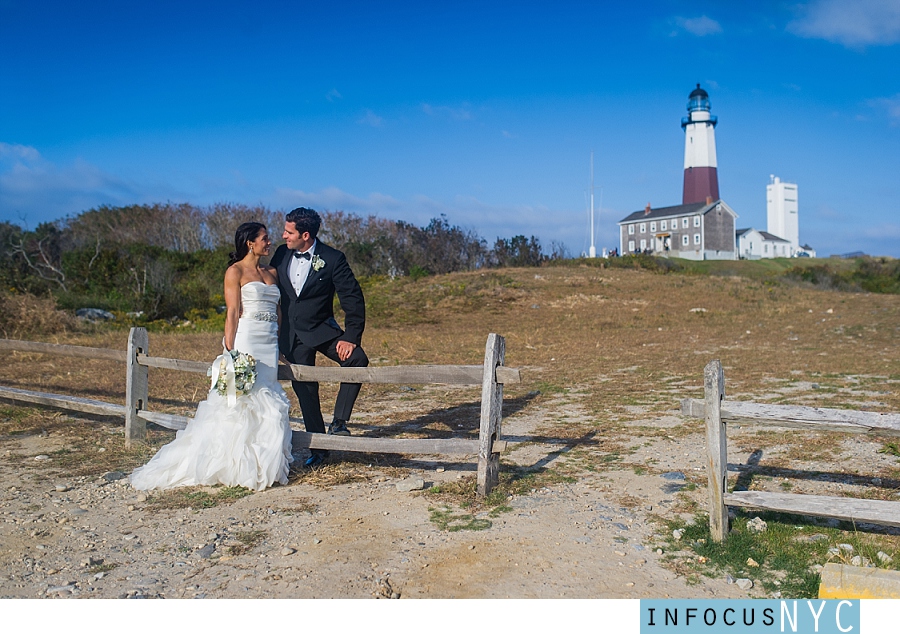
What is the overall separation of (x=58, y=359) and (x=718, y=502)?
1363 centimetres

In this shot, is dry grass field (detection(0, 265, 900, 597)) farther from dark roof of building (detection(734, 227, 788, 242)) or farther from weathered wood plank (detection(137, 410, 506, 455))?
dark roof of building (detection(734, 227, 788, 242))

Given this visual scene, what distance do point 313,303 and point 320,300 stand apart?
0.22ft

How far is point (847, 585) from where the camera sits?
3473 millimetres

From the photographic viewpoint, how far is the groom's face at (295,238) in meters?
6.19

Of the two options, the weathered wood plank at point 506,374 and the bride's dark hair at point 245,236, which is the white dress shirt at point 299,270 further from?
the weathered wood plank at point 506,374

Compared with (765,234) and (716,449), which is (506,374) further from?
(765,234)

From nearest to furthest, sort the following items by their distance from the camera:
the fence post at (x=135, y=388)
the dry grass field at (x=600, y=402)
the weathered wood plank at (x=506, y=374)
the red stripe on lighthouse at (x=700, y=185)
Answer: the weathered wood plank at (x=506, y=374) < the dry grass field at (x=600, y=402) < the fence post at (x=135, y=388) < the red stripe on lighthouse at (x=700, y=185)

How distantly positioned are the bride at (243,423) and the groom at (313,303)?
0.99 feet

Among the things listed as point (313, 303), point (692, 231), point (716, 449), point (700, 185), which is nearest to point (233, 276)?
point (313, 303)

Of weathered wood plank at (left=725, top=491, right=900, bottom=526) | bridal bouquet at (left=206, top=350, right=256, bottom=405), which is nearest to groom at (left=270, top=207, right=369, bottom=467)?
bridal bouquet at (left=206, top=350, right=256, bottom=405)

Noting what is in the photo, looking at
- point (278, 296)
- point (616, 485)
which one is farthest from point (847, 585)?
point (278, 296)

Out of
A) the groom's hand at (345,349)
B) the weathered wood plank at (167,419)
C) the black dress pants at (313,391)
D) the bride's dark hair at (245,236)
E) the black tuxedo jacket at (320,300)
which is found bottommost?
the weathered wood plank at (167,419)

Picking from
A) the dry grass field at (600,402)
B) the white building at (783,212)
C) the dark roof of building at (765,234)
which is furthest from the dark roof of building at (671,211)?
the dry grass field at (600,402)

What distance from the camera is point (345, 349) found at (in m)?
6.19
